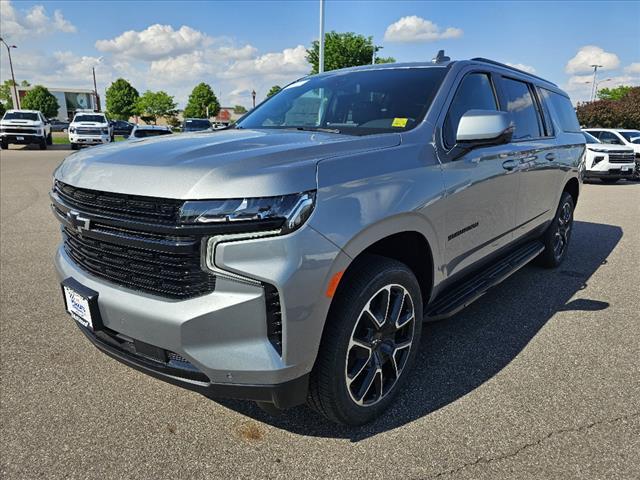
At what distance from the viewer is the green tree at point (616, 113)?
38.9 m

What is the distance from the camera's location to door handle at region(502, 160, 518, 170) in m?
3.49

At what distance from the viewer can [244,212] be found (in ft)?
5.99

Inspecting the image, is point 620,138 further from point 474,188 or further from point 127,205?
point 127,205

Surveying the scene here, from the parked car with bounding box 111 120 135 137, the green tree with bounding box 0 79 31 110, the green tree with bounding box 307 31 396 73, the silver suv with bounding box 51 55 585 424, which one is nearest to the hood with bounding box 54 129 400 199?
the silver suv with bounding box 51 55 585 424

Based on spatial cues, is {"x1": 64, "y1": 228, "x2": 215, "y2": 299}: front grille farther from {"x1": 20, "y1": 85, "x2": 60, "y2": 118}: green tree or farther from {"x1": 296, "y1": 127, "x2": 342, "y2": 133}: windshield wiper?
{"x1": 20, "y1": 85, "x2": 60, "y2": 118}: green tree

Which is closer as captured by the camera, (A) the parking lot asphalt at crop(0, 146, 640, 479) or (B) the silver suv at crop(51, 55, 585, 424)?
(B) the silver suv at crop(51, 55, 585, 424)

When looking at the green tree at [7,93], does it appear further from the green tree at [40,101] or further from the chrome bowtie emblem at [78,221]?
the chrome bowtie emblem at [78,221]

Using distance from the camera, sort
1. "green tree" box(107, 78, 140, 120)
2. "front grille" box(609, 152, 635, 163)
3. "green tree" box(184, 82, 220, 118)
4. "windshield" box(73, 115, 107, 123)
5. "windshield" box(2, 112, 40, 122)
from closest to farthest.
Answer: "front grille" box(609, 152, 635, 163) < "windshield" box(2, 112, 40, 122) < "windshield" box(73, 115, 107, 123) < "green tree" box(107, 78, 140, 120) < "green tree" box(184, 82, 220, 118)

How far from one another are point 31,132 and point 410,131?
26095 mm

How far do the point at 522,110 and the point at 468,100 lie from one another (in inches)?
48.8

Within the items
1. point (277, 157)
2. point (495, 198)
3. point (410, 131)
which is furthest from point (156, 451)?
point (495, 198)

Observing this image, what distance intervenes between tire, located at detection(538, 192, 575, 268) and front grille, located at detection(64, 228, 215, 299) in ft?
14.2

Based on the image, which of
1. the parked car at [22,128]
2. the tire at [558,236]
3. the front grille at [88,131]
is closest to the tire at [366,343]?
the tire at [558,236]

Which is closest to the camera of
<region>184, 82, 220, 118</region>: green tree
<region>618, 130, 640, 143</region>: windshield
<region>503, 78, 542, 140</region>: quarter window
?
<region>503, 78, 542, 140</region>: quarter window
